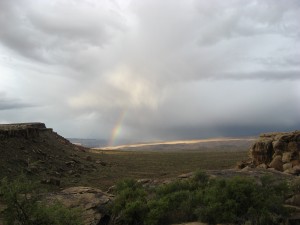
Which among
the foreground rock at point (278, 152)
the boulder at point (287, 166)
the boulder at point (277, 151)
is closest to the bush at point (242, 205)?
the foreground rock at point (278, 152)

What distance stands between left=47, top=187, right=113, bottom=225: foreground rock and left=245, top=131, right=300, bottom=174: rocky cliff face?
68.6ft

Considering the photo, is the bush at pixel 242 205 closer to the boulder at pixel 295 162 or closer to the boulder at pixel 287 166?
the boulder at pixel 287 166

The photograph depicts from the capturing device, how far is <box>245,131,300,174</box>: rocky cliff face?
38.2m

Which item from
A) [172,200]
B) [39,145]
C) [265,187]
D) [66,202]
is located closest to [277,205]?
[265,187]

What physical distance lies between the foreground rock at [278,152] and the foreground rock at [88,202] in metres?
20.8

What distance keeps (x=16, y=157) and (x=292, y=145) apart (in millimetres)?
28811

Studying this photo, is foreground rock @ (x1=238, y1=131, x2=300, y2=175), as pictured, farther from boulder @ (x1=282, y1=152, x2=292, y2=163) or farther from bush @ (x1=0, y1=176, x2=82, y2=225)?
bush @ (x1=0, y1=176, x2=82, y2=225)

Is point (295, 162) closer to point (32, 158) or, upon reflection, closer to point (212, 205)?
point (212, 205)

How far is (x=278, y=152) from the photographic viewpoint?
A: 41.0 metres

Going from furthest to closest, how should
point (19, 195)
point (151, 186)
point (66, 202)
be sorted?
point (151, 186)
point (66, 202)
point (19, 195)

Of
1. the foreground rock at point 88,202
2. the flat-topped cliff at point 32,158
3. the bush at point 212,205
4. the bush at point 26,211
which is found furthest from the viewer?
the flat-topped cliff at point 32,158

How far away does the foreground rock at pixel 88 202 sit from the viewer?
18.8m

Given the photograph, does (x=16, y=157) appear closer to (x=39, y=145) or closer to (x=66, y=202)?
(x=39, y=145)

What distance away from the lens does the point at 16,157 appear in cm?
3900
